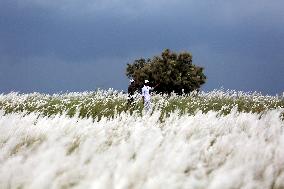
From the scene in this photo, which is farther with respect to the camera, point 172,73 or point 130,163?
point 172,73

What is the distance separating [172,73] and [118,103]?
49.2 ft

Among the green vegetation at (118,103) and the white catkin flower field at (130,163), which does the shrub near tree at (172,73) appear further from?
the white catkin flower field at (130,163)

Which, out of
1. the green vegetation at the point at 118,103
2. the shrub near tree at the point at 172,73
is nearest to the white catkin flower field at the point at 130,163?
the green vegetation at the point at 118,103

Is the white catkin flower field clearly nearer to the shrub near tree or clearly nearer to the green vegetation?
the green vegetation

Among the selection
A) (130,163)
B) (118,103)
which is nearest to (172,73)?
(118,103)

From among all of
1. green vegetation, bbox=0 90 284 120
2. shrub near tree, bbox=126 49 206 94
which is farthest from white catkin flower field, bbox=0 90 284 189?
shrub near tree, bbox=126 49 206 94

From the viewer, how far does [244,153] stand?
4.30 metres

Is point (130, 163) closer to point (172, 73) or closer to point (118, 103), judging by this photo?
point (118, 103)

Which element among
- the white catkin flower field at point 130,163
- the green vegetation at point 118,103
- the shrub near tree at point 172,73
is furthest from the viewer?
the shrub near tree at point 172,73

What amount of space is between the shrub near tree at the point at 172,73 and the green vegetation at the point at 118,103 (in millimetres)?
6988

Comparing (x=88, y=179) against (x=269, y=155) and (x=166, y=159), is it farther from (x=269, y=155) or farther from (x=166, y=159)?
(x=269, y=155)

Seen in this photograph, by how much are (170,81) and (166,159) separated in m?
A: 28.6

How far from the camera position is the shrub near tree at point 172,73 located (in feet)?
106

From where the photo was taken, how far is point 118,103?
18219 mm
